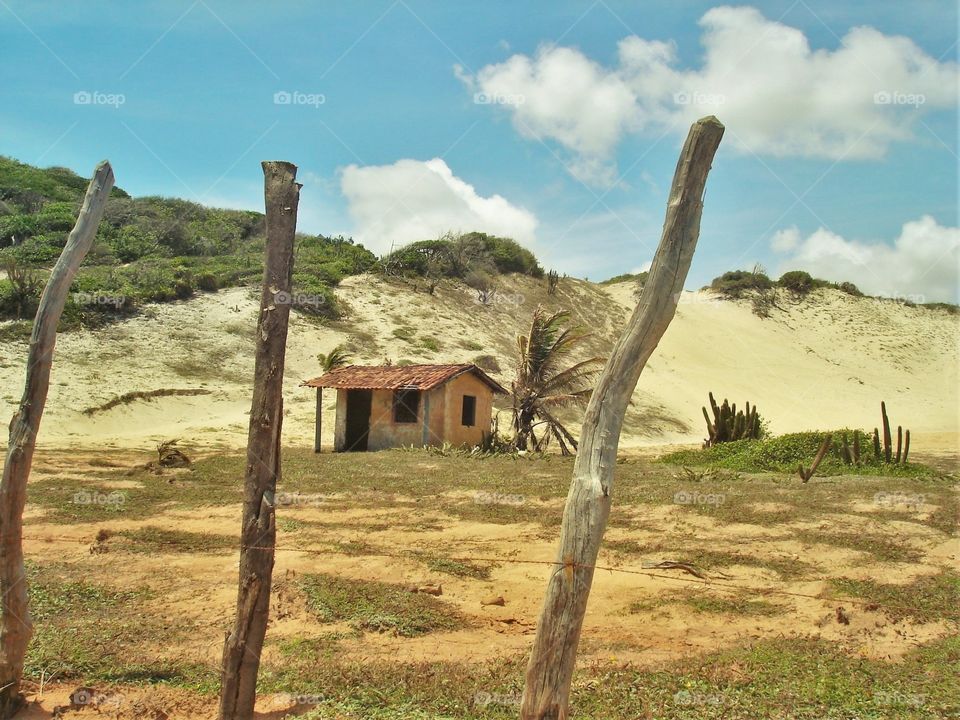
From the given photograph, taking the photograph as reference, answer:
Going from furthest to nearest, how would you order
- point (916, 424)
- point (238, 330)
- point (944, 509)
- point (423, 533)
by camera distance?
point (916, 424), point (238, 330), point (944, 509), point (423, 533)

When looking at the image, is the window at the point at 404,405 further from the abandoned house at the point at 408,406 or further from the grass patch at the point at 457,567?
the grass patch at the point at 457,567

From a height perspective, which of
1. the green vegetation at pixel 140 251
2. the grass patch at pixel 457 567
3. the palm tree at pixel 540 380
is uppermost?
the green vegetation at pixel 140 251

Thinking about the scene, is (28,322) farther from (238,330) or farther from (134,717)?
(134,717)

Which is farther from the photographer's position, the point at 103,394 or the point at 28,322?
the point at 28,322

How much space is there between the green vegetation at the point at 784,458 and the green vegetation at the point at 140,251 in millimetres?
19271

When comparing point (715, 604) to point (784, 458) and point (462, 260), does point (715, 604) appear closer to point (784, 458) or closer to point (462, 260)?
point (784, 458)

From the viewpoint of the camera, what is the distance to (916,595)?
7434mm

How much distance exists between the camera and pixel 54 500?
11.9 meters

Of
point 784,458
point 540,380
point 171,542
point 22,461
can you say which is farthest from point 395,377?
point 22,461

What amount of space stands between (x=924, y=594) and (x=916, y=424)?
133 feet

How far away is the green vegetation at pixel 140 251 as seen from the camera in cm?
3142

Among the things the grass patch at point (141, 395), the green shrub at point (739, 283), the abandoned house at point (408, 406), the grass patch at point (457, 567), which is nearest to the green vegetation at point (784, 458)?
the abandoned house at point (408, 406)

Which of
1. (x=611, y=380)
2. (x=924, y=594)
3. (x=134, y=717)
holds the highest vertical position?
(x=611, y=380)

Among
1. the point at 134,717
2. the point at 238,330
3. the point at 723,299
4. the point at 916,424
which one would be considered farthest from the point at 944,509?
the point at 723,299
